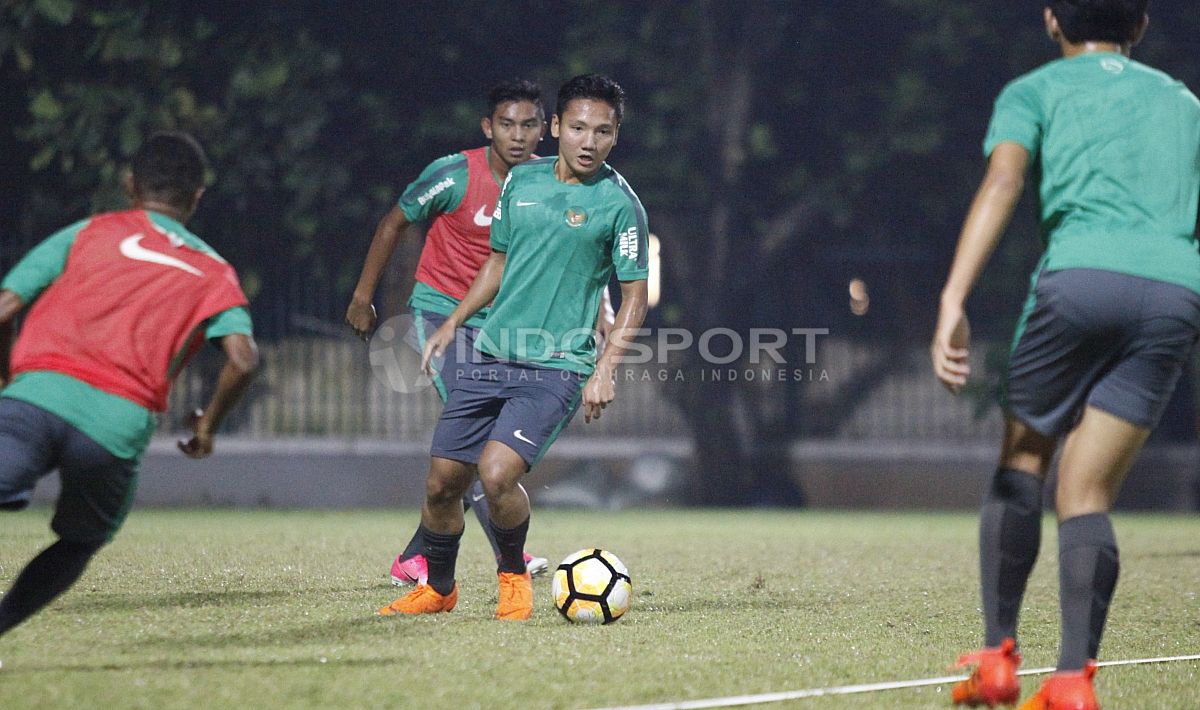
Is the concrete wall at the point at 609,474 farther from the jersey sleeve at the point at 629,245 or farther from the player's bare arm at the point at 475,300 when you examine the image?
the jersey sleeve at the point at 629,245

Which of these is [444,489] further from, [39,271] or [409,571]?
[39,271]

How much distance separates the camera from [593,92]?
616 centimetres

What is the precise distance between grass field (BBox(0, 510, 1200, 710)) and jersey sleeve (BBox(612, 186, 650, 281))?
4.52 ft

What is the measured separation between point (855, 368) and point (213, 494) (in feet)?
24.9

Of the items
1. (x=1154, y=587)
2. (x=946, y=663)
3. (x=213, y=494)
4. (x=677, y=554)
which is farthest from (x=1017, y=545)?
(x=213, y=494)

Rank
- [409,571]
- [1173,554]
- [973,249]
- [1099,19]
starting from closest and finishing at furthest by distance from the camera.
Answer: [973,249] < [1099,19] < [409,571] < [1173,554]

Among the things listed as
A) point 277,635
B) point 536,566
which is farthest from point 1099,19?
point 536,566

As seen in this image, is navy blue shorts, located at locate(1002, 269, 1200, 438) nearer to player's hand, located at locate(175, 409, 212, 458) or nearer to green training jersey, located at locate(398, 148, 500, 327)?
player's hand, located at locate(175, 409, 212, 458)

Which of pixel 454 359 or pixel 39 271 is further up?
pixel 39 271

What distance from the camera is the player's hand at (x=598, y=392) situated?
229 inches

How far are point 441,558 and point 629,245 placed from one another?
1466 mm

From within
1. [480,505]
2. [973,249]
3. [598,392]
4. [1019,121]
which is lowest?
[480,505]

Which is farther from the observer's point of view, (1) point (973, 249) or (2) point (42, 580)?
(2) point (42, 580)

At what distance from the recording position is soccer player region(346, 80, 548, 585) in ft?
24.7
